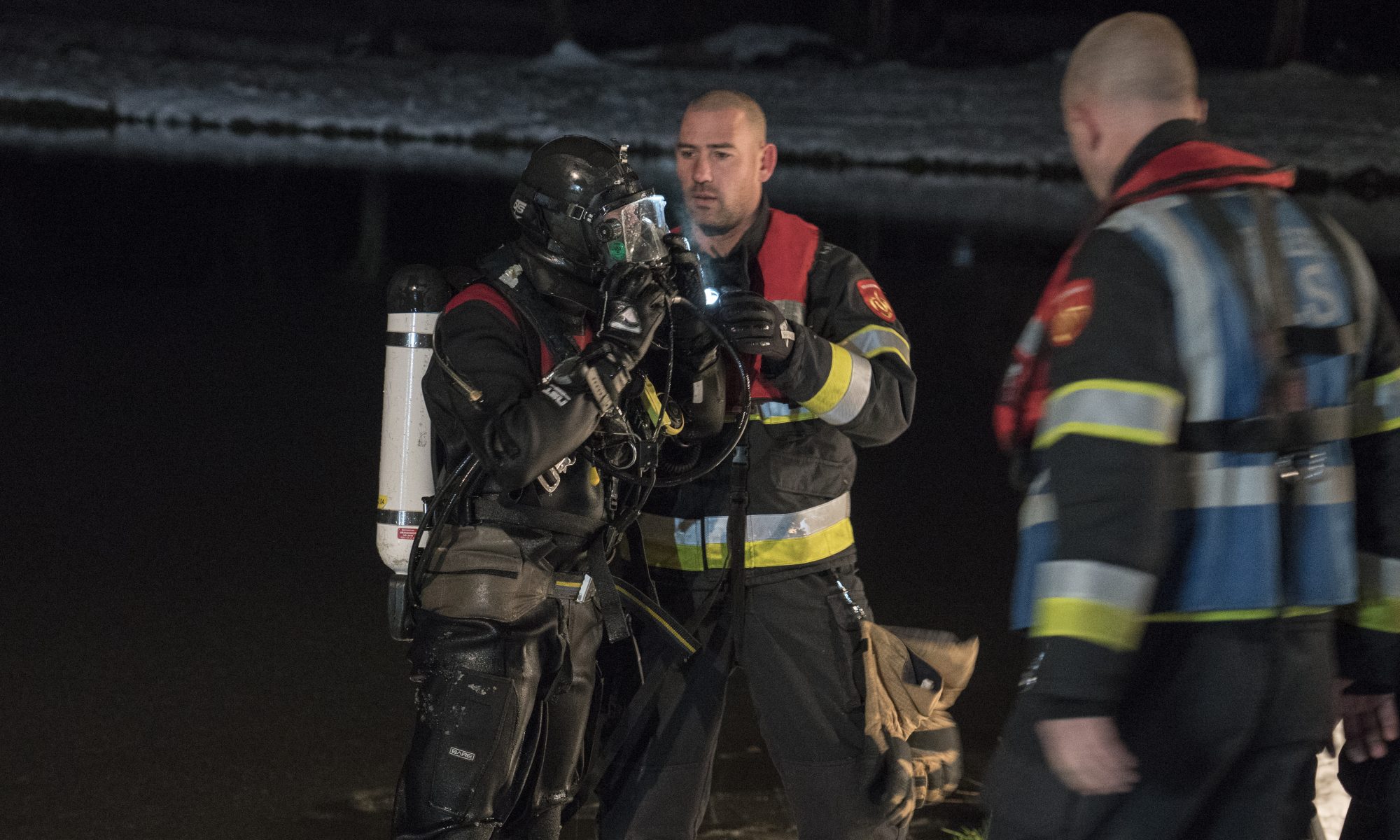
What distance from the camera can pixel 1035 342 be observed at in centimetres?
237

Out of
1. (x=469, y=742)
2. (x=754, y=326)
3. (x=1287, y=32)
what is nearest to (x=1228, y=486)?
(x=754, y=326)

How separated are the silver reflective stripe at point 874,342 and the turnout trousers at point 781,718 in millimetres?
528

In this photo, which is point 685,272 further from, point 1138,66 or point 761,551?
point 1138,66

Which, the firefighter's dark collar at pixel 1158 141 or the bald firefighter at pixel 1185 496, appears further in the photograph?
the firefighter's dark collar at pixel 1158 141

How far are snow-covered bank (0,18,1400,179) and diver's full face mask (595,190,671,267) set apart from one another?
2120 centimetres

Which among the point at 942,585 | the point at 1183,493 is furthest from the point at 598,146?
the point at 942,585

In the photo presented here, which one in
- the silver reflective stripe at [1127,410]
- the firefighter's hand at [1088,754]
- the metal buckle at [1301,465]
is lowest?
the firefighter's hand at [1088,754]

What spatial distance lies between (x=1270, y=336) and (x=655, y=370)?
1.50 meters

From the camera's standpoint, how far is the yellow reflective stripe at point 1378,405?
2.42 meters

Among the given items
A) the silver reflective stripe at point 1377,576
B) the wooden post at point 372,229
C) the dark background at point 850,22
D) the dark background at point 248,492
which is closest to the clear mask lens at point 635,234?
the silver reflective stripe at point 1377,576

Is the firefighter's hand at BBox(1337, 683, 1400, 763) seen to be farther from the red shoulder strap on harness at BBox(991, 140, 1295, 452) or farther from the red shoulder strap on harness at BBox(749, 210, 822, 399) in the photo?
the red shoulder strap on harness at BBox(749, 210, 822, 399)

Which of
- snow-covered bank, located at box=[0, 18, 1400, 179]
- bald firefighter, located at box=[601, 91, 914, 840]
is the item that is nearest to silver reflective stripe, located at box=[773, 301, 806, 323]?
bald firefighter, located at box=[601, 91, 914, 840]

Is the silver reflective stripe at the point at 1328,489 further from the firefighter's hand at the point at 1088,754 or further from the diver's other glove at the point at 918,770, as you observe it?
the diver's other glove at the point at 918,770

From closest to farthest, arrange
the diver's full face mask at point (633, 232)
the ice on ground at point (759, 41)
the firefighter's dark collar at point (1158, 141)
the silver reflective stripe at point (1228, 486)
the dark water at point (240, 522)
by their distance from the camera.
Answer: the silver reflective stripe at point (1228, 486) → the firefighter's dark collar at point (1158, 141) → the diver's full face mask at point (633, 232) → the dark water at point (240, 522) → the ice on ground at point (759, 41)
